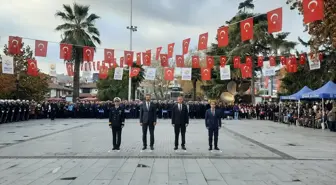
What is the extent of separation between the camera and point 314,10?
13.6 metres

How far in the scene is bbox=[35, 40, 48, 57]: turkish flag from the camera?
23.0 meters

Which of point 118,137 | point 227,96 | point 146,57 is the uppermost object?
point 146,57

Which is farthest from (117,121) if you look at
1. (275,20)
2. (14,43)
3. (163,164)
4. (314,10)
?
(14,43)

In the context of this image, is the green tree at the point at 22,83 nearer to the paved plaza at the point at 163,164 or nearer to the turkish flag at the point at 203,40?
the turkish flag at the point at 203,40

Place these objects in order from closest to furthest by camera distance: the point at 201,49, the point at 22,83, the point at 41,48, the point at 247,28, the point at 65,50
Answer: the point at 247,28 < the point at 201,49 < the point at 41,48 < the point at 65,50 < the point at 22,83

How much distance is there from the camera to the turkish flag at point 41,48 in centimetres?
2297

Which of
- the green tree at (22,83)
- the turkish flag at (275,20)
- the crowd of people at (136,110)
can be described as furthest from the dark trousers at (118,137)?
the green tree at (22,83)

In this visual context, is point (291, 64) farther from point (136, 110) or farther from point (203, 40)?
point (136, 110)

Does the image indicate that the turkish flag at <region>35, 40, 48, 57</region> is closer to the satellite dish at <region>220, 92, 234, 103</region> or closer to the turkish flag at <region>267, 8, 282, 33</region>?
the turkish flag at <region>267, 8, 282, 33</region>

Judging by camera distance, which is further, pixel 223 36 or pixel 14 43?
pixel 14 43

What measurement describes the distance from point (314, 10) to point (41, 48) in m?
15.8

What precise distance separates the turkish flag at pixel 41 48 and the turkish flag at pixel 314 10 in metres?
15.4

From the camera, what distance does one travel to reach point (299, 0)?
68.2ft

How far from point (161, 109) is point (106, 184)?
27520 mm
